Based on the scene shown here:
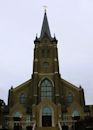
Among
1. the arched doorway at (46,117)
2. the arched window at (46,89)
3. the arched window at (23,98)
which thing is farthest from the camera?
the arched window at (23,98)

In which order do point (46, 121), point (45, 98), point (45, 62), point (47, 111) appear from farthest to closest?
point (45, 62) → point (45, 98) → point (47, 111) → point (46, 121)

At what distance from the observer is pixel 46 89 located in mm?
54250

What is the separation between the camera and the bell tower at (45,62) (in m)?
53.6

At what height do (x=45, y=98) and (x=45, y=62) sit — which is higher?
(x=45, y=62)

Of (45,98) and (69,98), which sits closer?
(45,98)

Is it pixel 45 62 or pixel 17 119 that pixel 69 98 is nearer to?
pixel 45 62

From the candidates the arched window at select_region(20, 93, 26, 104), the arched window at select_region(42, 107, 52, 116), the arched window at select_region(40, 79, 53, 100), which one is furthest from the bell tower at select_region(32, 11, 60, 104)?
the arched window at select_region(20, 93, 26, 104)

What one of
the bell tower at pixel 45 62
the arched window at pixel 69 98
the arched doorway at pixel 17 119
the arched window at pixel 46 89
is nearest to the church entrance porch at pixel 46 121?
the bell tower at pixel 45 62

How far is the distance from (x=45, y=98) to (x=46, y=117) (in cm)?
359

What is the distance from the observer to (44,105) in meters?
51.1

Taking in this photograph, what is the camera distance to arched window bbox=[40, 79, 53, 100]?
53625 millimetres

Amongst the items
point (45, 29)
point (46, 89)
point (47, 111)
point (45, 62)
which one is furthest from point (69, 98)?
point (45, 29)

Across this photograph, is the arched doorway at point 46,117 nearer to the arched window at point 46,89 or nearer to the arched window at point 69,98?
the arched window at point 46,89

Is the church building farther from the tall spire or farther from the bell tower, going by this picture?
the tall spire
